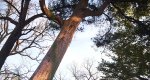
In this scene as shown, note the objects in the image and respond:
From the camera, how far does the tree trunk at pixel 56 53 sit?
8.68 m

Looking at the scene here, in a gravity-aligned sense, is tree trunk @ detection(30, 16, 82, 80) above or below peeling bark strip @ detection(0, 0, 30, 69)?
below

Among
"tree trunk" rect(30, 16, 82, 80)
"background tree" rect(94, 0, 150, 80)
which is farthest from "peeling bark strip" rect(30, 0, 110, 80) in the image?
"background tree" rect(94, 0, 150, 80)

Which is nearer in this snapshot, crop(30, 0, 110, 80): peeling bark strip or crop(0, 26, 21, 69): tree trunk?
crop(30, 0, 110, 80): peeling bark strip

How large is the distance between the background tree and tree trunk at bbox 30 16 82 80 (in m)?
3.38

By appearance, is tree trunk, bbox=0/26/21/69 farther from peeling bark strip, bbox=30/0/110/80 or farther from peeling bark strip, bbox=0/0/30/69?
peeling bark strip, bbox=30/0/110/80

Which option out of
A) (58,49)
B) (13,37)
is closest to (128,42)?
(13,37)

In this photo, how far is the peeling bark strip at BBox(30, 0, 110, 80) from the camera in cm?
870

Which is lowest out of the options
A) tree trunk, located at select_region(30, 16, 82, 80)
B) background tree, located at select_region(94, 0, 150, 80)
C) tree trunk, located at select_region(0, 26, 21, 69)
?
tree trunk, located at select_region(30, 16, 82, 80)

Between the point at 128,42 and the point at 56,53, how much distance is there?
30.8 feet

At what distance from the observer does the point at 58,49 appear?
9.39 metres

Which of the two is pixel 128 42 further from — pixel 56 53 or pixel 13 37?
pixel 56 53

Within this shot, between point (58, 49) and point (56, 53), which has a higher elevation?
point (58, 49)

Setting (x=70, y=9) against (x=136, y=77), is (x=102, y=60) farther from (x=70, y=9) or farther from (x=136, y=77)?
(x=70, y=9)

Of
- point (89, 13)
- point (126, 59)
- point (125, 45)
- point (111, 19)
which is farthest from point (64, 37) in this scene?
point (126, 59)
